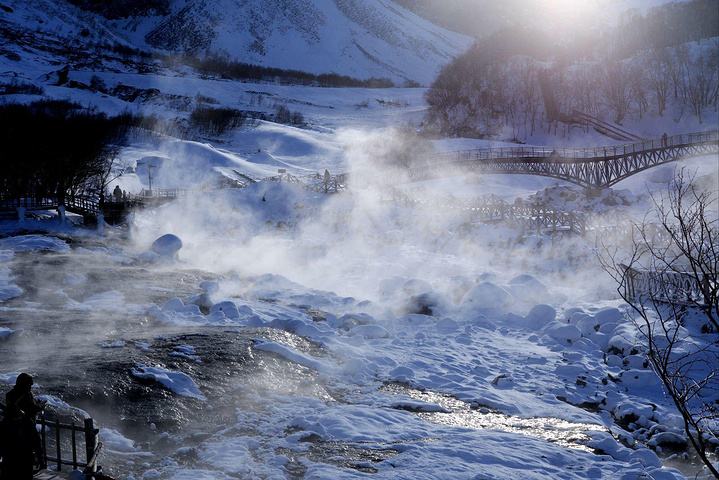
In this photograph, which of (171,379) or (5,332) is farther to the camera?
(5,332)

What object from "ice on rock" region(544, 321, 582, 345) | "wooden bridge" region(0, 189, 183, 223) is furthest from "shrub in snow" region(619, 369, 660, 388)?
"wooden bridge" region(0, 189, 183, 223)

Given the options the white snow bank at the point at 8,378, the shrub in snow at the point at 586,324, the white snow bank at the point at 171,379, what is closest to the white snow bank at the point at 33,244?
the white snow bank at the point at 8,378

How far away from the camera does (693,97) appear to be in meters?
60.7

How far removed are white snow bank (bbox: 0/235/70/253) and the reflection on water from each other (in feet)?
58.7

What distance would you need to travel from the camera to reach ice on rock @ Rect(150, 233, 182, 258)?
24844 mm

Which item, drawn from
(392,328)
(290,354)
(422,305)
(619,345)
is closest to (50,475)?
(290,354)

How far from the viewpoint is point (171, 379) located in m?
11.9

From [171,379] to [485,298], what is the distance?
32.4ft

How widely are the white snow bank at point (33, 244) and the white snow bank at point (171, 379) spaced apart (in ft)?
47.6

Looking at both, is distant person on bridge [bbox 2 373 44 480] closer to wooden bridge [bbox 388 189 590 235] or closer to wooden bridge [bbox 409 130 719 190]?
wooden bridge [bbox 388 189 590 235]

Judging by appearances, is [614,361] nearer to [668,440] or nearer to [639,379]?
[639,379]

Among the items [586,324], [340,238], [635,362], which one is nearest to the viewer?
[635,362]

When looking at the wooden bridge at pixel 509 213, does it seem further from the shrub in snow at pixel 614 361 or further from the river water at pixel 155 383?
the river water at pixel 155 383

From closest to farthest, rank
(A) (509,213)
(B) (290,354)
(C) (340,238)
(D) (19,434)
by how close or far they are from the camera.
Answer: (D) (19,434) → (B) (290,354) → (C) (340,238) → (A) (509,213)
